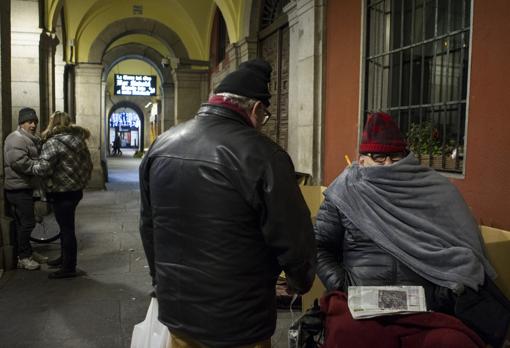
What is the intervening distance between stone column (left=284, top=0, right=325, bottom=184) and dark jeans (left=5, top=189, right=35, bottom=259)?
10.5 feet

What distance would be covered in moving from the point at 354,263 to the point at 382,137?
2.04 feet

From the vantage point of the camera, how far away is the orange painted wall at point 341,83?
5.22 metres

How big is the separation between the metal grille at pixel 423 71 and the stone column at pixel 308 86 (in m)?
0.95

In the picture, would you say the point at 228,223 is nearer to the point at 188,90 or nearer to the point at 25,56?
the point at 25,56

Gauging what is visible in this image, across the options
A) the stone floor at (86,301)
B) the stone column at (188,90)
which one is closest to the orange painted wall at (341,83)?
the stone floor at (86,301)

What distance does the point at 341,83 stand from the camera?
554 centimetres

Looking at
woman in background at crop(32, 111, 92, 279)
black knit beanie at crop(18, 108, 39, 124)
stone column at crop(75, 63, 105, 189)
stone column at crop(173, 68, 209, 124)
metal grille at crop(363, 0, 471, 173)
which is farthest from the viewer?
stone column at crop(173, 68, 209, 124)

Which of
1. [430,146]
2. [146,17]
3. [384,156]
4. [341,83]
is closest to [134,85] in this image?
[146,17]

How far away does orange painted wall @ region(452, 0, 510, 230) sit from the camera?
3.12m

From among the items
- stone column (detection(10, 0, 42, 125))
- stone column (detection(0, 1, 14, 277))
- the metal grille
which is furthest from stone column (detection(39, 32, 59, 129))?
the metal grille

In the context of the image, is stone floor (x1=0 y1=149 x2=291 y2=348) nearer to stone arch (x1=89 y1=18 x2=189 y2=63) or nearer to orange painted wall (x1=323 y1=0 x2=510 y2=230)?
orange painted wall (x1=323 y1=0 x2=510 y2=230)

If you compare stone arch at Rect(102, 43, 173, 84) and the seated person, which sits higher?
stone arch at Rect(102, 43, 173, 84)

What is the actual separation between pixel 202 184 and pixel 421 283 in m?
1.14

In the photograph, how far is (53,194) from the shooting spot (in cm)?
485
